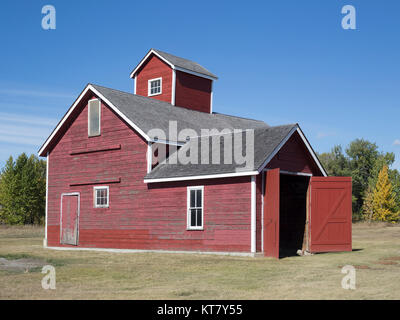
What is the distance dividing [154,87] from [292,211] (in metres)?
12.7

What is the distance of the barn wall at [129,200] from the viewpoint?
19.4 metres

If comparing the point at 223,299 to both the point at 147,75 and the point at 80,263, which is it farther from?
the point at 147,75

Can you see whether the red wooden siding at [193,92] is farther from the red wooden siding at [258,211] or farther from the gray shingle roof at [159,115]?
the red wooden siding at [258,211]

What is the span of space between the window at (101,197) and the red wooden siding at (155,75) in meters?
7.84

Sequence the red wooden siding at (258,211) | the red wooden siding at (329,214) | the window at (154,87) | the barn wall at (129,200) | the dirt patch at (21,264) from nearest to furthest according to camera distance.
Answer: the dirt patch at (21,264) < the red wooden siding at (258,211) < the barn wall at (129,200) < the red wooden siding at (329,214) < the window at (154,87)

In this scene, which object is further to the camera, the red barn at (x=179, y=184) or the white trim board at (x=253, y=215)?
Answer: the red barn at (x=179, y=184)

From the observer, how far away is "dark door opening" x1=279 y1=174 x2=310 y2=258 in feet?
74.0

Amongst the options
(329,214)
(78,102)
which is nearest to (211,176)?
(329,214)

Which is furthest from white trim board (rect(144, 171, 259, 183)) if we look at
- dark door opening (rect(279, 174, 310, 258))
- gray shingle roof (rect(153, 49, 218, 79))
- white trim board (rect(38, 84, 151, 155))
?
gray shingle roof (rect(153, 49, 218, 79))

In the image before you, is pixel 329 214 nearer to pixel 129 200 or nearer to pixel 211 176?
pixel 211 176

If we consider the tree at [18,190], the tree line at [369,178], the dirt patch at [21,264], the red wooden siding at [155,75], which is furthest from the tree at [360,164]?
the dirt patch at [21,264]

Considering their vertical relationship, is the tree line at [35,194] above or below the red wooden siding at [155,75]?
below

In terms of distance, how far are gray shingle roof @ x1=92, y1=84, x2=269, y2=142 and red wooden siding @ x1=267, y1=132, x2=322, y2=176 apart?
5.49 metres

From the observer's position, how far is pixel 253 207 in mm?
18578
